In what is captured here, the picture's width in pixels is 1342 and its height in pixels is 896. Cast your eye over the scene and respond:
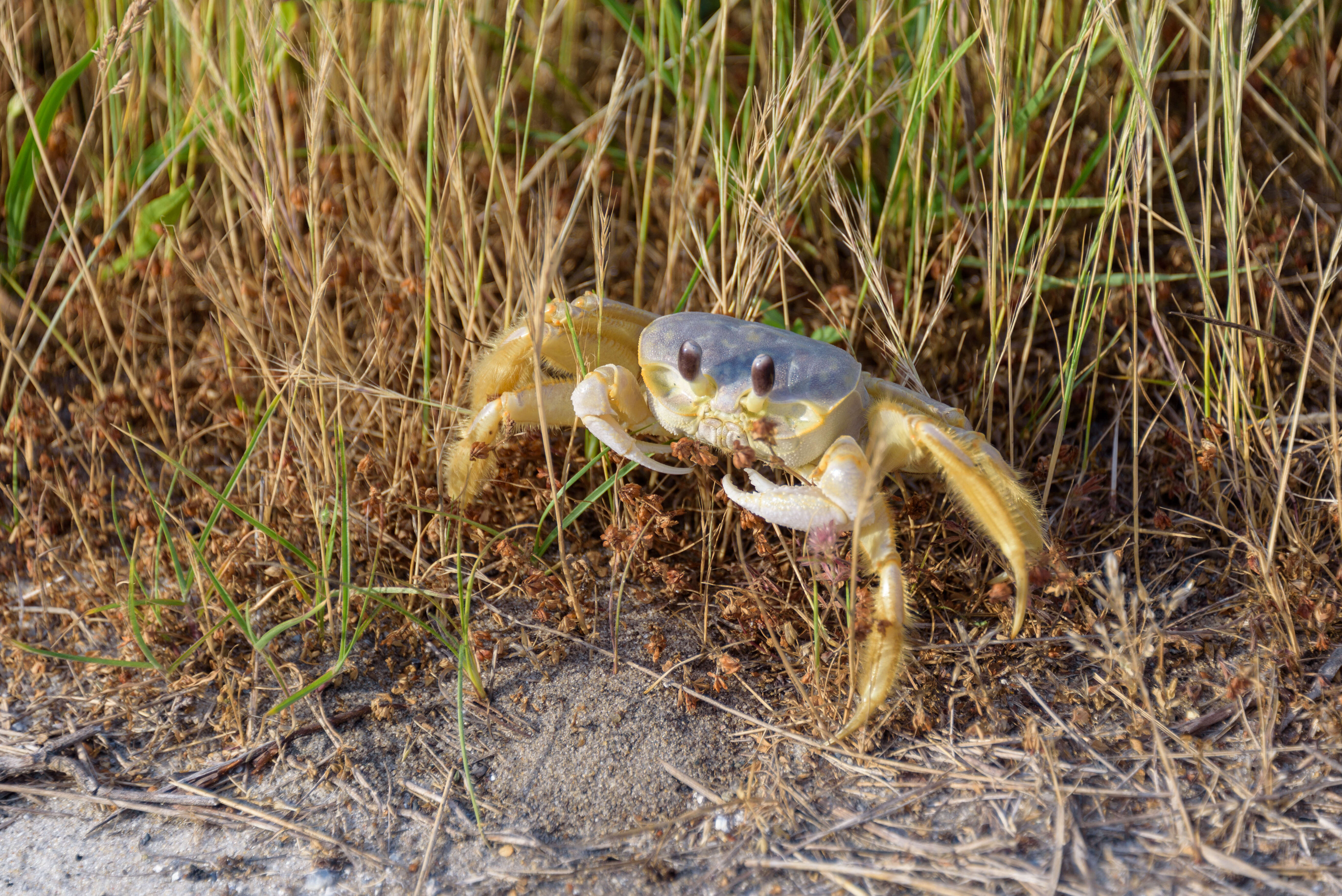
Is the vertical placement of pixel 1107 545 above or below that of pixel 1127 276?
below

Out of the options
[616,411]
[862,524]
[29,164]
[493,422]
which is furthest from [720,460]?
[29,164]

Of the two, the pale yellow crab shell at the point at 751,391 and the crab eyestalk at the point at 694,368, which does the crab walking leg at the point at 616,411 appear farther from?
the crab eyestalk at the point at 694,368

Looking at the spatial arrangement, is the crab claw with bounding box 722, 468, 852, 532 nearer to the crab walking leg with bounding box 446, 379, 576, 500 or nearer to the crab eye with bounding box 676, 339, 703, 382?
the crab eye with bounding box 676, 339, 703, 382

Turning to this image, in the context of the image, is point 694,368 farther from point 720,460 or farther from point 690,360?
point 720,460

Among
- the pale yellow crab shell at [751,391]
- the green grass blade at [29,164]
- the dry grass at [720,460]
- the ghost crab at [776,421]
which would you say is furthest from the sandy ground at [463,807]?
the green grass blade at [29,164]

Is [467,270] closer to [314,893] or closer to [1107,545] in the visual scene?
[314,893]

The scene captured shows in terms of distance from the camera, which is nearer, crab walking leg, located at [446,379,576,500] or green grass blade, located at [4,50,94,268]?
crab walking leg, located at [446,379,576,500]

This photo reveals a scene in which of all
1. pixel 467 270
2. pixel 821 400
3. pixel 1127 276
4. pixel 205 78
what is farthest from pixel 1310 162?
pixel 205 78

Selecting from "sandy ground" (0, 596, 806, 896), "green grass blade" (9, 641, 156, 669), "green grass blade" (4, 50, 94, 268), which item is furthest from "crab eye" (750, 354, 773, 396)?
"green grass blade" (4, 50, 94, 268)
